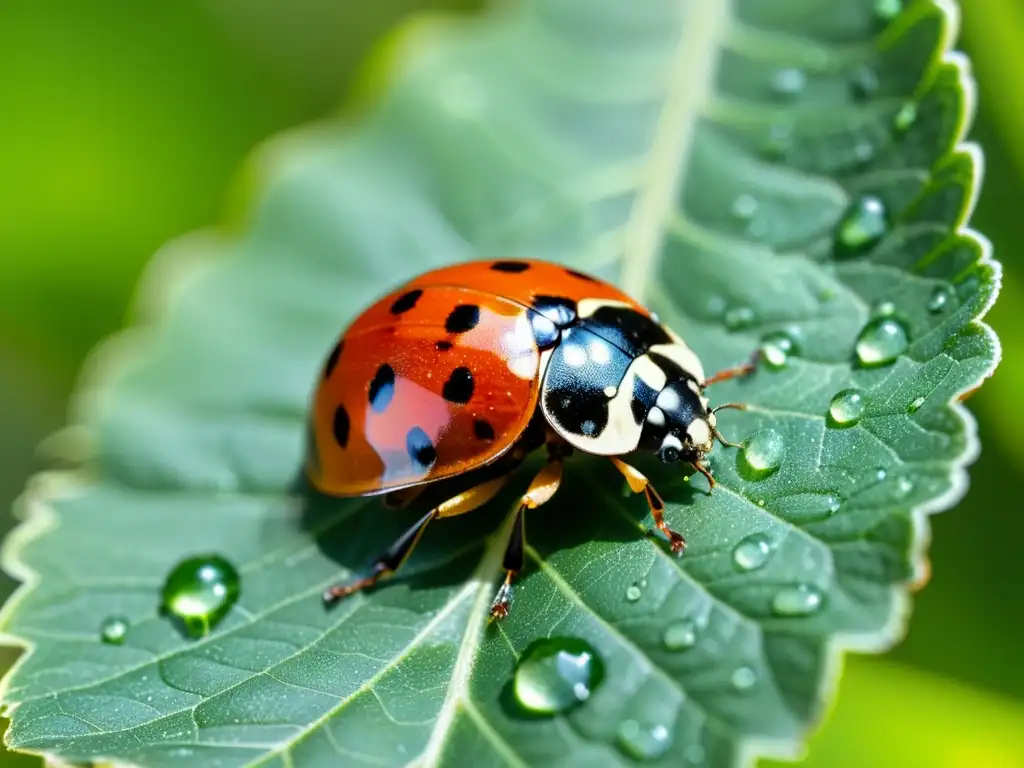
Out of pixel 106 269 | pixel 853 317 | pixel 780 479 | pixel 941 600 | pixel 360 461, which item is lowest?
pixel 941 600

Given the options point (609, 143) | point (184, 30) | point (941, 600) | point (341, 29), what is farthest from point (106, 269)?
point (941, 600)

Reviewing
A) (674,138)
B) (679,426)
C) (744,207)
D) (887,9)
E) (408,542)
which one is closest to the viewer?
(679,426)

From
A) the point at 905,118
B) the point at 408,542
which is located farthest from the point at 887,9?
the point at 408,542

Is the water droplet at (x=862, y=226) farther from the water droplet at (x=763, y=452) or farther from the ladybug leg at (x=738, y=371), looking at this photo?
the water droplet at (x=763, y=452)

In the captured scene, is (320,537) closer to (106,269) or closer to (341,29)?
(106,269)

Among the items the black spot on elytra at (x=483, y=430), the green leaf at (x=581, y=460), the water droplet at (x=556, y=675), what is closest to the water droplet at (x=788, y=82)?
the green leaf at (x=581, y=460)

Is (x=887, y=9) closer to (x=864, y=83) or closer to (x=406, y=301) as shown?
(x=864, y=83)

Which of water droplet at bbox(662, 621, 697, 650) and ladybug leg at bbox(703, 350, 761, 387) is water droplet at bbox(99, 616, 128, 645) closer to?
water droplet at bbox(662, 621, 697, 650)
